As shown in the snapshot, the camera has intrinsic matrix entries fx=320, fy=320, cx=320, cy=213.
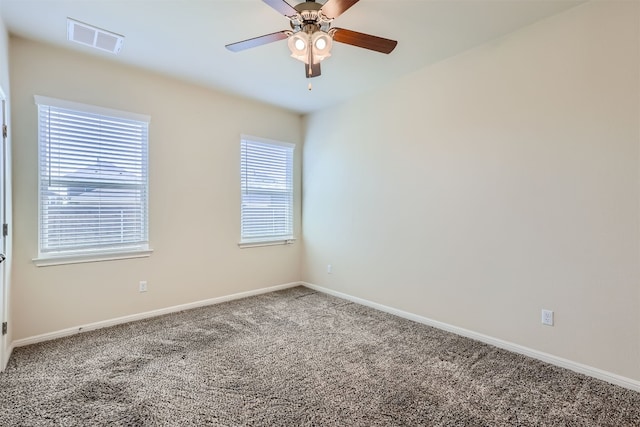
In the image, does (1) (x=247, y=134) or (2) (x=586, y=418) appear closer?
(2) (x=586, y=418)

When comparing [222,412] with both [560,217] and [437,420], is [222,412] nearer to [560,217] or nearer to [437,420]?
[437,420]

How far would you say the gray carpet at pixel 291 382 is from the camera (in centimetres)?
187

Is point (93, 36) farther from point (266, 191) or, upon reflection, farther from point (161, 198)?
point (266, 191)

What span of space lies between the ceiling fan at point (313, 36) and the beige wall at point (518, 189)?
4.24 ft

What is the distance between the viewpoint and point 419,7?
2.30 metres

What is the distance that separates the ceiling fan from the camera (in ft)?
6.64

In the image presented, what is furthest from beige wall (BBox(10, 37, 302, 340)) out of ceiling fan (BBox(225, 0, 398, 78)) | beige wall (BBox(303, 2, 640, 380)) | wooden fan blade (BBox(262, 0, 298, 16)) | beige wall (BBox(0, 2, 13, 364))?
wooden fan blade (BBox(262, 0, 298, 16))

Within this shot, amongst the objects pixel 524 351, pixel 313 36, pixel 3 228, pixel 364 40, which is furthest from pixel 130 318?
pixel 524 351

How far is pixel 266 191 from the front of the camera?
4.55 m

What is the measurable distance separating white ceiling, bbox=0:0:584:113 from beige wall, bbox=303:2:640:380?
295 millimetres

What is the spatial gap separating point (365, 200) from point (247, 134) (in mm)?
1801

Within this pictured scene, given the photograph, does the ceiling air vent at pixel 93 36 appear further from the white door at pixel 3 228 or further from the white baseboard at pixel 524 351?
the white baseboard at pixel 524 351

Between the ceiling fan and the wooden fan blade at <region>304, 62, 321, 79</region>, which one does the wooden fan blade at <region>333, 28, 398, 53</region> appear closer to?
the ceiling fan

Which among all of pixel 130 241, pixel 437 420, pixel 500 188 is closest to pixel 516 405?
pixel 437 420
